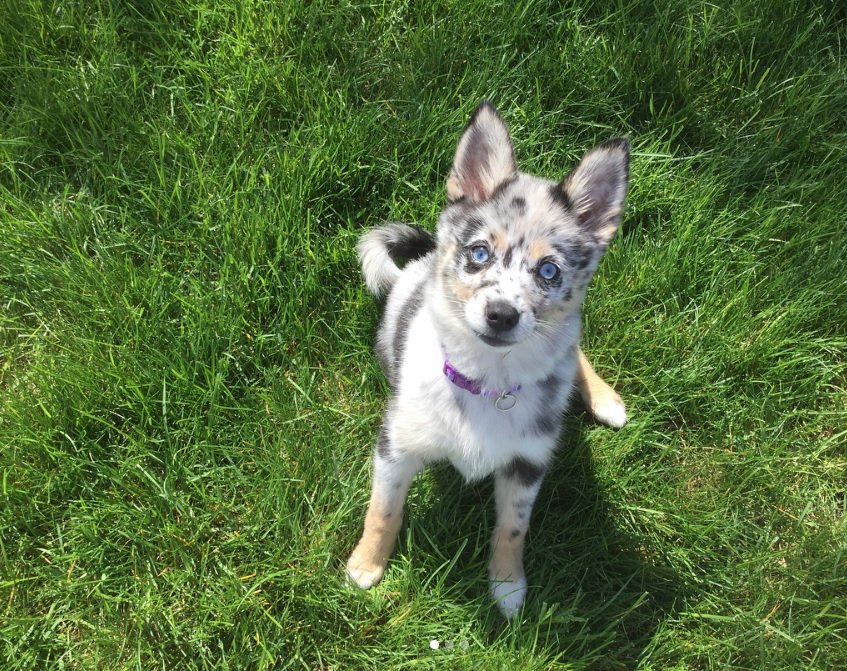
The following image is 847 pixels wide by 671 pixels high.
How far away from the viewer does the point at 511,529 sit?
8.61 feet

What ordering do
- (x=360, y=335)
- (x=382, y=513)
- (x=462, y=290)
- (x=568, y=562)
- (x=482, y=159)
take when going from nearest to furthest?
1. (x=462, y=290)
2. (x=482, y=159)
3. (x=382, y=513)
4. (x=568, y=562)
5. (x=360, y=335)

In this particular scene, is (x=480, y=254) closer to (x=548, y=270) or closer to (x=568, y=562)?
(x=548, y=270)

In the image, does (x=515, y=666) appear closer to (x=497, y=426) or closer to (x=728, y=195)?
(x=497, y=426)

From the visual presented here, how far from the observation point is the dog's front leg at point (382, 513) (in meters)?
2.54

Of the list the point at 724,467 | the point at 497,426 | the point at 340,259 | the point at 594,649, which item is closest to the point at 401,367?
the point at 497,426

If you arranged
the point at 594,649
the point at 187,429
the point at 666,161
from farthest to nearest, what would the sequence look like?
the point at 666,161 < the point at 187,429 < the point at 594,649

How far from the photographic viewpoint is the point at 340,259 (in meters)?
3.28

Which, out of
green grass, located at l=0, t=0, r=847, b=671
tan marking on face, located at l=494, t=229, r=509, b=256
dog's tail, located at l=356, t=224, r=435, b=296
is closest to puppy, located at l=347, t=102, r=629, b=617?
tan marking on face, located at l=494, t=229, r=509, b=256

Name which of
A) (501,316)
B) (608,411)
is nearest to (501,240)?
(501,316)

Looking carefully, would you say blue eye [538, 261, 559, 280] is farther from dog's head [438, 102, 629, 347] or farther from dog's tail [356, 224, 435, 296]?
dog's tail [356, 224, 435, 296]

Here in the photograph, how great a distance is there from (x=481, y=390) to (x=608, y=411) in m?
1.03

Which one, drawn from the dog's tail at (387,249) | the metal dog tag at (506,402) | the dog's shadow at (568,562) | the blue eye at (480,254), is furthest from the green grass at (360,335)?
the blue eye at (480,254)

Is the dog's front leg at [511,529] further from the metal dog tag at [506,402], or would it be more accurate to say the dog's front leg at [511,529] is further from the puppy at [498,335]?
the metal dog tag at [506,402]

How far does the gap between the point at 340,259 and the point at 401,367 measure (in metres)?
0.89
